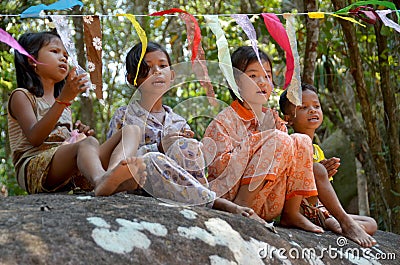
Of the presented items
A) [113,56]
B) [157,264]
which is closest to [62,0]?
[157,264]

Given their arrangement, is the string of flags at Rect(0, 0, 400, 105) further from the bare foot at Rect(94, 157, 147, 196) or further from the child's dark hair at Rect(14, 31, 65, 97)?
the bare foot at Rect(94, 157, 147, 196)

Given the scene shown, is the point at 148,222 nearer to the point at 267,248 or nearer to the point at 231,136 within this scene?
the point at 267,248

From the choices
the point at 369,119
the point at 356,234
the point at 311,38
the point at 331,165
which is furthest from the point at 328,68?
the point at 356,234

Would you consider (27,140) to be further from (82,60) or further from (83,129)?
(82,60)

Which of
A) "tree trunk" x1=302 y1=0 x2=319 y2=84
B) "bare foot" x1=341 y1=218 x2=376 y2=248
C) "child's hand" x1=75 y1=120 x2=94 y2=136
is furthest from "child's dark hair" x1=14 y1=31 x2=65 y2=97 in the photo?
"tree trunk" x1=302 y1=0 x2=319 y2=84

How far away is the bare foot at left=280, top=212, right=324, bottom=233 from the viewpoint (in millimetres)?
3291

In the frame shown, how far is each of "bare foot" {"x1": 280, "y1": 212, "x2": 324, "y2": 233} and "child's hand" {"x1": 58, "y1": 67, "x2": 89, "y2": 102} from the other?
128 centimetres

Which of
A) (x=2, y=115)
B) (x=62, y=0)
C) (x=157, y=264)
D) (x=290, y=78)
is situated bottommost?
(x=2, y=115)

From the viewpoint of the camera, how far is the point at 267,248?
2584 millimetres

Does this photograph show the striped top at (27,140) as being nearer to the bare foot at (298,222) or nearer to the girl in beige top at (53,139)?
the girl in beige top at (53,139)

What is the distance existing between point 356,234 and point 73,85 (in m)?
1.69

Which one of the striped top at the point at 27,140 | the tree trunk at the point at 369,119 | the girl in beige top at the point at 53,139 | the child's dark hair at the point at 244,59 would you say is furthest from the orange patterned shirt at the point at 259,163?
the tree trunk at the point at 369,119

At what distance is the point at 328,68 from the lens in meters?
6.71

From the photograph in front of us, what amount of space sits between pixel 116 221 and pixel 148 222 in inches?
5.3
